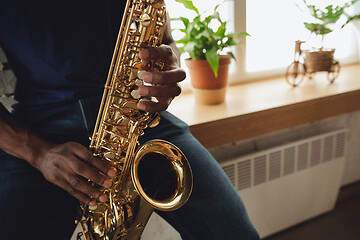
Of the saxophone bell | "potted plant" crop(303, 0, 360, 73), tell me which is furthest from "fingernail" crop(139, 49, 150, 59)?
"potted plant" crop(303, 0, 360, 73)

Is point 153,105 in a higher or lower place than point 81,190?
higher

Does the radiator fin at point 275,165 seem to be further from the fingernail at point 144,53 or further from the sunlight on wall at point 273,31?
the fingernail at point 144,53

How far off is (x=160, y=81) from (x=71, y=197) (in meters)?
0.41

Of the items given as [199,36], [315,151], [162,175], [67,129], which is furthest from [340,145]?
[67,129]

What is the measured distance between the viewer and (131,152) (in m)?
0.91

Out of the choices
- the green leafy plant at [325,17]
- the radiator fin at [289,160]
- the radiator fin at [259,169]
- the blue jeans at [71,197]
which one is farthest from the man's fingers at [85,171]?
the green leafy plant at [325,17]

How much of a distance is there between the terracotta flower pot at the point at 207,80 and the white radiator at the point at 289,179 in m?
0.32

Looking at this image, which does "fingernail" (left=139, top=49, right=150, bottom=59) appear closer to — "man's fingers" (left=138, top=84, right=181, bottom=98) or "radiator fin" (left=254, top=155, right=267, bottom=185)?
"man's fingers" (left=138, top=84, right=181, bottom=98)

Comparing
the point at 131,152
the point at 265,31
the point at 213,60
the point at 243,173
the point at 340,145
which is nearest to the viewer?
the point at 131,152

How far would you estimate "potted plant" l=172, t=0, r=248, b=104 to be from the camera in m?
1.38

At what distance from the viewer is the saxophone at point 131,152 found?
85 cm

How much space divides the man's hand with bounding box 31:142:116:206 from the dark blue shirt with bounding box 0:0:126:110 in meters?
0.19

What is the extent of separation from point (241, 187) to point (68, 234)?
0.93 metres

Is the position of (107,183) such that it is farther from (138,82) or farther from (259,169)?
(259,169)
